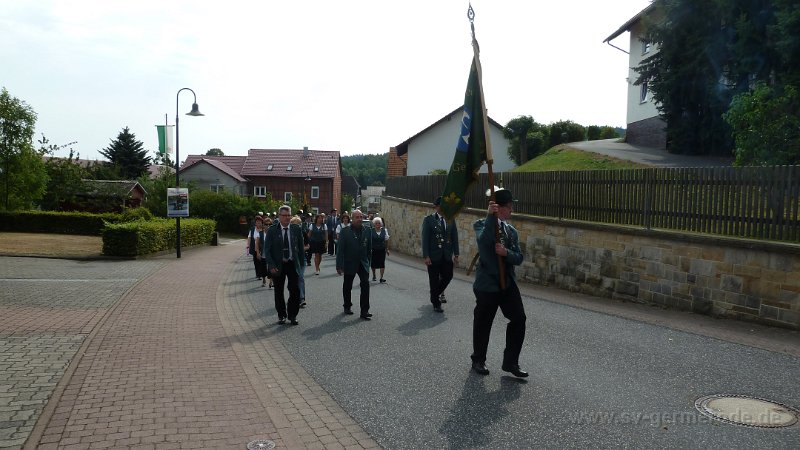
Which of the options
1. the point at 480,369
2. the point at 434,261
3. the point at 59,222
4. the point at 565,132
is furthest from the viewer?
the point at 565,132

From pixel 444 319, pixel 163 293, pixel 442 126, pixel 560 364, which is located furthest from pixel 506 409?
pixel 442 126

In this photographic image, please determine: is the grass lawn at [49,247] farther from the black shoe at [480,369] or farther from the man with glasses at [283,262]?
the black shoe at [480,369]

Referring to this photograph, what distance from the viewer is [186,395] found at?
214 inches

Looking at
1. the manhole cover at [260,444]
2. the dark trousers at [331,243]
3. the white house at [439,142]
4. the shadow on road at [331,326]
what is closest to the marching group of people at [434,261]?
the shadow on road at [331,326]

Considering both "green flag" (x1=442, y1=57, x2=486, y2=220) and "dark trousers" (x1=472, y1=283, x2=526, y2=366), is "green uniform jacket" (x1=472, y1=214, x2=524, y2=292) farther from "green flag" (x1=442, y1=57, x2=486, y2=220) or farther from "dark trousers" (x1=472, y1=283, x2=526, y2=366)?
"green flag" (x1=442, y1=57, x2=486, y2=220)

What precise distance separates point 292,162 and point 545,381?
70.4 m

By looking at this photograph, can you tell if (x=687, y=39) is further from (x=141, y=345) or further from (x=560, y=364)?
(x=141, y=345)

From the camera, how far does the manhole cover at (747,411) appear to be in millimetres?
4602

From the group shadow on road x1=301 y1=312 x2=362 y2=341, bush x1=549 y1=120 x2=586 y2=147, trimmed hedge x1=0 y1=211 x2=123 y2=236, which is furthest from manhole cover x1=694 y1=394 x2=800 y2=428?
bush x1=549 y1=120 x2=586 y2=147

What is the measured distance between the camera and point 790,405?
16.4 ft

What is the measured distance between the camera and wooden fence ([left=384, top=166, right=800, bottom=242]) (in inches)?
341

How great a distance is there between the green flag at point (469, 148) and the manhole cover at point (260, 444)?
10.8 ft

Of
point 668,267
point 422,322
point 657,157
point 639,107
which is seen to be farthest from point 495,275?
point 639,107

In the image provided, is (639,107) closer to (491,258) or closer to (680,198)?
(680,198)
